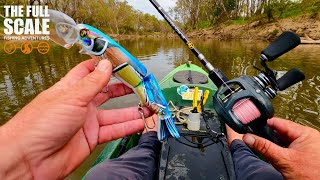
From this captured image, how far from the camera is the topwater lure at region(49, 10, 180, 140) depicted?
1.82 metres

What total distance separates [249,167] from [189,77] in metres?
2.73

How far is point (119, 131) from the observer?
224cm

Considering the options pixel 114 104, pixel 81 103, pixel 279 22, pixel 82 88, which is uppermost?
pixel 279 22

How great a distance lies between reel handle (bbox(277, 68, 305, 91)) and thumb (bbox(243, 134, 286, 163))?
1.70ft

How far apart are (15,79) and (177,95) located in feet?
25.0

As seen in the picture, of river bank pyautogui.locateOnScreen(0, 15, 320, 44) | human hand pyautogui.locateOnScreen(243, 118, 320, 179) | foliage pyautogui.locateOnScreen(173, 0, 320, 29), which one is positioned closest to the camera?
human hand pyautogui.locateOnScreen(243, 118, 320, 179)

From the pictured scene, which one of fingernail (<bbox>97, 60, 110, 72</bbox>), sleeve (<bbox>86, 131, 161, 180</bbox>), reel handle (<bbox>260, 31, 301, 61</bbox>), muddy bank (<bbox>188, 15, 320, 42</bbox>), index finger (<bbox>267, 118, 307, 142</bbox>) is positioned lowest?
sleeve (<bbox>86, 131, 161, 180</bbox>)

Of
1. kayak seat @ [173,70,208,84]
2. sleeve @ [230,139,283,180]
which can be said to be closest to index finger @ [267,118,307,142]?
sleeve @ [230,139,283,180]

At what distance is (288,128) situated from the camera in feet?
5.66

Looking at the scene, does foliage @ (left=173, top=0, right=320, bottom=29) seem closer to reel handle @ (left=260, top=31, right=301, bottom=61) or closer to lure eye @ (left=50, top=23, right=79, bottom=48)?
reel handle @ (left=260, top=31, right=301, bottom=61)

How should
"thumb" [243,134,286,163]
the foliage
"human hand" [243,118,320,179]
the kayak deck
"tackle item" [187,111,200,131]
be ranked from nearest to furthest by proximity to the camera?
"human hand" [243,118,320,179] → "thumb" [243,134,286,163] → the kayak deck → "tackle item" [187,111,200,131] → the foliage

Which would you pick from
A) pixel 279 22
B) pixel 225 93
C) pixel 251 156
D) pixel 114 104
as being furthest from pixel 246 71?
pixel 279 22

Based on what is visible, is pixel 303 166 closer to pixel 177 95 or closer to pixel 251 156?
pixel 251 156

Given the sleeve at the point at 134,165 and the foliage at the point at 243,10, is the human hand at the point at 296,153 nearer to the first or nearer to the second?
the sleeve at the point at 134,165
